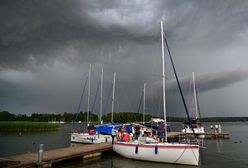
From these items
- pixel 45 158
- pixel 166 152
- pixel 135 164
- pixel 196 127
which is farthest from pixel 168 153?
pixel 196 127

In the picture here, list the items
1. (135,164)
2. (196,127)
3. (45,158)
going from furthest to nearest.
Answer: (196,127)
(135,164)
(45,158)

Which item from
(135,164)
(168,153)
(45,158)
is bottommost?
(135,164)

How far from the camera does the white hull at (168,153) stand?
16.9 m

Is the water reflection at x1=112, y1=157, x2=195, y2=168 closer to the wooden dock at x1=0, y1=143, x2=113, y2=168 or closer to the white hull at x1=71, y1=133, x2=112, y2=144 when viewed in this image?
the wooden dock at x1=0, y1=143, x2=113, y2=168

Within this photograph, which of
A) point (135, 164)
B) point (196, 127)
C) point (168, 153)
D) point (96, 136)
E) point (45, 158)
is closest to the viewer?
point (45, 158)

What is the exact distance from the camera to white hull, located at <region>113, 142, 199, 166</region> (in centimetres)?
1692

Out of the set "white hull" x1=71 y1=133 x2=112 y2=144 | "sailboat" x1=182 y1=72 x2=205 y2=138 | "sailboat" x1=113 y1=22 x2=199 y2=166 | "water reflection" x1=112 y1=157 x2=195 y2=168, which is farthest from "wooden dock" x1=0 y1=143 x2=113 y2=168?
"sailboat" x1=182 y1=72 x2=205 y2=138

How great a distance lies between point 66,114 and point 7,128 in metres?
135

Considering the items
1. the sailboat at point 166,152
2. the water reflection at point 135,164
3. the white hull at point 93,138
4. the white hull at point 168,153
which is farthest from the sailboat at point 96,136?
the white hull at point 168,153

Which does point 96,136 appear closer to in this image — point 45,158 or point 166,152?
point 45,158

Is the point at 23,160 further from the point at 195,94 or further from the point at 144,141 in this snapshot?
the point at 195,94

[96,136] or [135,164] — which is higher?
[96,136]

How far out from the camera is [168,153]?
17.4 meters

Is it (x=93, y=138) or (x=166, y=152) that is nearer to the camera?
(x=166, y=152)
